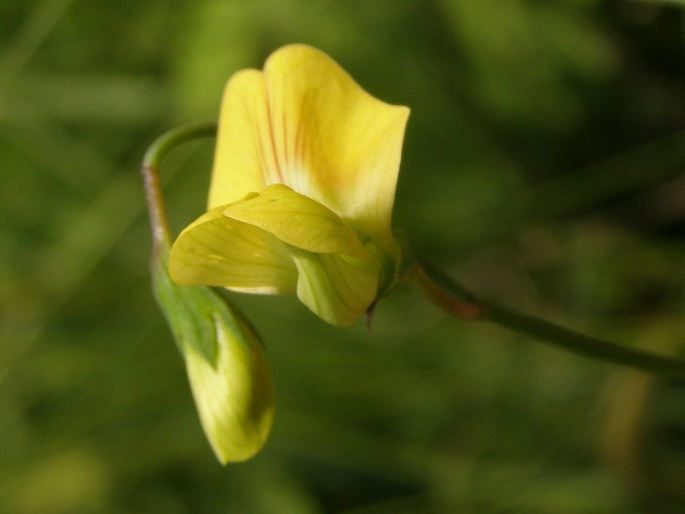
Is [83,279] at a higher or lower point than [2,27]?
lower

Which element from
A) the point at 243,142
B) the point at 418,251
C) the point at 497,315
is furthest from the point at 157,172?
the point at 418,251

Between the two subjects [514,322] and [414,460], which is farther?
[414,460]

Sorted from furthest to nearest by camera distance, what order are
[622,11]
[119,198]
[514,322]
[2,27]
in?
[119,198], [2,27], [622,11], [514,322]

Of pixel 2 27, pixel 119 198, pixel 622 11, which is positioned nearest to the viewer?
pixel 622 11

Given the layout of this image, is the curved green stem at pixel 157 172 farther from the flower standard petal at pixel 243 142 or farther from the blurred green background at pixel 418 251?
the blurred green background at pixel 418 251

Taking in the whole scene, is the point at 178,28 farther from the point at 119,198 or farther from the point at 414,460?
the point at 414,460

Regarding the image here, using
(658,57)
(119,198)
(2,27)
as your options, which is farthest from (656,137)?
(2,27)

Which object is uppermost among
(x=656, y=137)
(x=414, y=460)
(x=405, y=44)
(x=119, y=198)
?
(x=405, y=44)
